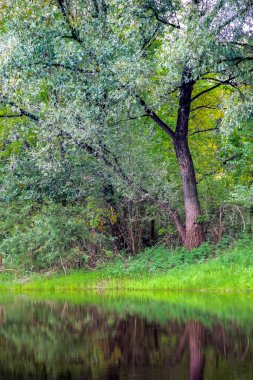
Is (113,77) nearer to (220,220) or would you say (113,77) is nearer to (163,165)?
(163,165)

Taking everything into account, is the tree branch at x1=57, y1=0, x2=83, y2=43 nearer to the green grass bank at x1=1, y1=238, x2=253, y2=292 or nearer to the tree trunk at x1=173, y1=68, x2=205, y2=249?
the tree trunk at x1=173, y1=68, x2=205, y2=249

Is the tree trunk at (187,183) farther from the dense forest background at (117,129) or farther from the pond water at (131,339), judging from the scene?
the pond water at (131,339)

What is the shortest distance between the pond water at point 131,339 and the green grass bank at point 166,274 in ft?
4.10

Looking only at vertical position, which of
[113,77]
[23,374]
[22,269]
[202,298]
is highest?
[113,77]

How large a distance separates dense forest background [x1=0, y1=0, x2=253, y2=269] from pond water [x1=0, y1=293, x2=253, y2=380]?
507 cm

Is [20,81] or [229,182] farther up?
[20,81]

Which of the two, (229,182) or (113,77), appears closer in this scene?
(113,77)

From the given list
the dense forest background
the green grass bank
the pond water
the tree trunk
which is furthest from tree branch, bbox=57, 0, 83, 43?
the pond water

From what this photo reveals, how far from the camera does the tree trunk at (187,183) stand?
18.0 m

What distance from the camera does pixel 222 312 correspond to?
1042cm

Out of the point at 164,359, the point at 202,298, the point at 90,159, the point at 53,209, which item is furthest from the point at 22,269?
the point at 164,359

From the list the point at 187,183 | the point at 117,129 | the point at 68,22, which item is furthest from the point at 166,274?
the point at 68,22

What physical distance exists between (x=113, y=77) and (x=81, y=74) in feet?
4.03

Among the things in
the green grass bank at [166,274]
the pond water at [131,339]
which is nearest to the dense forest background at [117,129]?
the green grass bank at [166,274]
